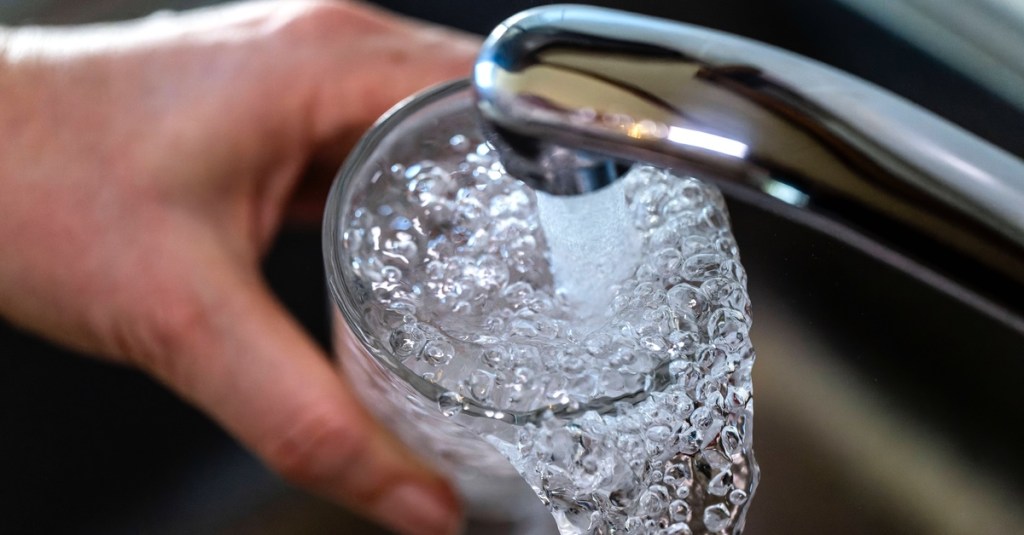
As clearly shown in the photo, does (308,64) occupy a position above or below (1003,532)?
above

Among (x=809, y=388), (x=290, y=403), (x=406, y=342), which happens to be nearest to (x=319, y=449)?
(x=290, y=403)

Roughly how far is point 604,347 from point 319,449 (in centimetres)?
16

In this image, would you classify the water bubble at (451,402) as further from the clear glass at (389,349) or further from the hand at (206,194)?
the hand at (206,194)

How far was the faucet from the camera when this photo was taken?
16 centimetres

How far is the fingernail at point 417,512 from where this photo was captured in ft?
1.40

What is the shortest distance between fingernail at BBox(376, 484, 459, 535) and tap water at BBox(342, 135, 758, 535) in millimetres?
121

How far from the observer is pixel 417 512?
44 cm

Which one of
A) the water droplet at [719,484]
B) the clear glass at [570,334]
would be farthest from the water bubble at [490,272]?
the water droplet at [719,484]

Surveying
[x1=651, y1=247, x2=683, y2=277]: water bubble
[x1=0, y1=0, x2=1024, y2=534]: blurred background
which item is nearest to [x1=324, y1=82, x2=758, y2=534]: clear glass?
[x1=651, y1=247, x2=683, y2=277]: water bubble

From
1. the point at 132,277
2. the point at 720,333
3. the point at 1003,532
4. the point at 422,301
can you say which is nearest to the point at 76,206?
the point at 132,277

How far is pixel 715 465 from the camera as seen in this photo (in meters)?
0.31

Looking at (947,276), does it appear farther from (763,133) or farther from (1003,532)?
(1003,532)

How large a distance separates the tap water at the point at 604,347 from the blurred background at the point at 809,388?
0.12 meters

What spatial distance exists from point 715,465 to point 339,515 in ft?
0.92
